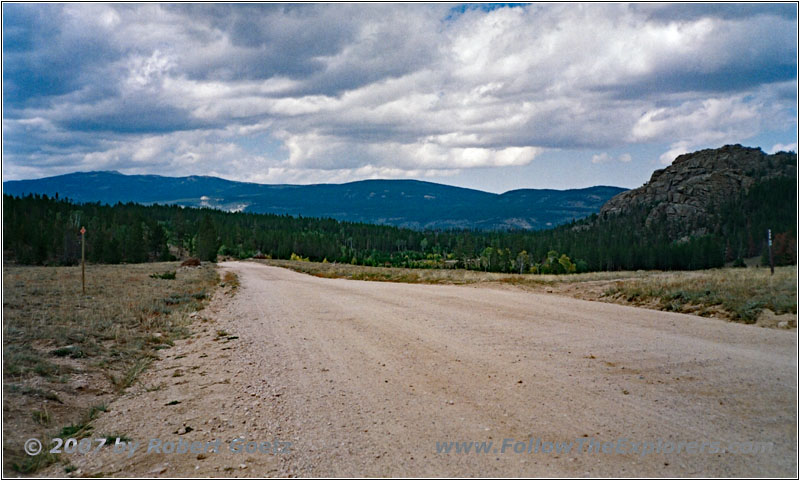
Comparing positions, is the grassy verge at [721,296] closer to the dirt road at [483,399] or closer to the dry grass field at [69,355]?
the dirt road at [483,399]

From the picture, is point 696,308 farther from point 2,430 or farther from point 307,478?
point 2,430

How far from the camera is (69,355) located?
36.4ft

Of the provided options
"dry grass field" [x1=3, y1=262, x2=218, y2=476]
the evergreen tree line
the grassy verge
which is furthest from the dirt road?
the evergreen tree line

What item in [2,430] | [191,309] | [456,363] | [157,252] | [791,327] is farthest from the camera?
[157,252]

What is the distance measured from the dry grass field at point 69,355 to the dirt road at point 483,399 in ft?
2.25

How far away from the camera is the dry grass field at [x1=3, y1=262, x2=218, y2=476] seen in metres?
7.30

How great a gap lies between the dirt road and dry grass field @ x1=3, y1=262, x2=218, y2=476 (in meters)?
0.68

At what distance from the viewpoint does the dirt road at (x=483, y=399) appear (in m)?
5.56

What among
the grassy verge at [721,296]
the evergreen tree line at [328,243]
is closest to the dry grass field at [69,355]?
the grassy verge at [721,296]

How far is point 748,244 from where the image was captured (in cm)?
13350

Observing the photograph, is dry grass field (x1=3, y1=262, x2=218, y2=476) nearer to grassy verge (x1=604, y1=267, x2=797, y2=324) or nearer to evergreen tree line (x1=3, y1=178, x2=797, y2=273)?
grassy verge (x1=604, y1=267, x2=797, y2=324)

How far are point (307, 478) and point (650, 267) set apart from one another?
448 ft

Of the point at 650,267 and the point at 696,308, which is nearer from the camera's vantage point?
the point at 696,308

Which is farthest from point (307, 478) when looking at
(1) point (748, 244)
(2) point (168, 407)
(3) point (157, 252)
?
(1) point (748, 244)
